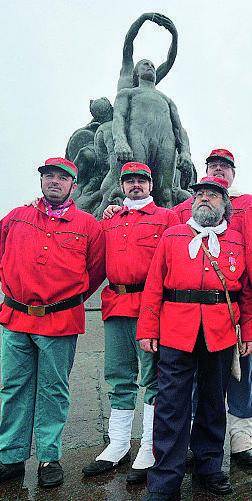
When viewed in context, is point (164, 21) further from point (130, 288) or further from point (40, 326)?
point (40, 326)

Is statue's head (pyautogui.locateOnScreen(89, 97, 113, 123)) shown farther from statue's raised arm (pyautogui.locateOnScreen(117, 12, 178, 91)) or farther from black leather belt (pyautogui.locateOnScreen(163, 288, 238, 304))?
black leather belt (pyautogui.locateOnScreen(163, 288, 238, 304))

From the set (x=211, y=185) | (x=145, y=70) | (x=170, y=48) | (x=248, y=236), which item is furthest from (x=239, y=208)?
(x=170, y=48)

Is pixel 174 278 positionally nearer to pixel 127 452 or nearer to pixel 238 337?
pixel 238 337

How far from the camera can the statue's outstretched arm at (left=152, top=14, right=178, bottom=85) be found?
9258 millimetres

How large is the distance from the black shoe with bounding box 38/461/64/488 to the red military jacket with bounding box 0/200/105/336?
72 centimetres

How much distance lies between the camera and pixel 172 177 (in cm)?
877

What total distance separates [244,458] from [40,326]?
56.5 inches

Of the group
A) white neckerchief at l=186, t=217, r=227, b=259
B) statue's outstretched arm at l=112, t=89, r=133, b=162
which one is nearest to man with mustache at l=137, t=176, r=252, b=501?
white neckerchief at l=186, t=217, r=227, b=259

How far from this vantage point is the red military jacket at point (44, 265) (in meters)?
2.74

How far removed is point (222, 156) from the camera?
328 centimetres

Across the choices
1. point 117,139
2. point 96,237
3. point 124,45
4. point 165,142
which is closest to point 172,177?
point 165,142

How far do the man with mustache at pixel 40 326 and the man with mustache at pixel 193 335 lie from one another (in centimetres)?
50

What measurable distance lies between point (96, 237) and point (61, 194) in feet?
1.16

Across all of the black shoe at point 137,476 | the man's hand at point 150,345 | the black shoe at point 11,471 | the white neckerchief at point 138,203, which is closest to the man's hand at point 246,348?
the man's hand at point 150,345
